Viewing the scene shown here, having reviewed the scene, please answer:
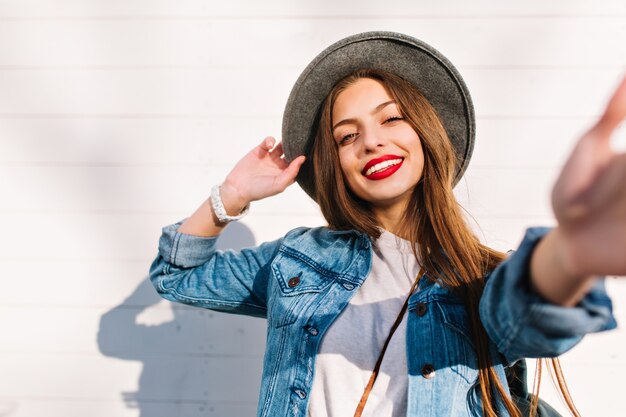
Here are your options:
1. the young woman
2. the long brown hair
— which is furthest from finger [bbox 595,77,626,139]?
the long brown hair

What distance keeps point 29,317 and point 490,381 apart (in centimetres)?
169

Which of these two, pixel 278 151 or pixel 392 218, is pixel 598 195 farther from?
pixel 278 151

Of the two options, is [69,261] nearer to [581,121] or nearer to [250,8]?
[250,8]

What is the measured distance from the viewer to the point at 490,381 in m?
1.23

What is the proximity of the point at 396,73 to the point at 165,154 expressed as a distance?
931mm

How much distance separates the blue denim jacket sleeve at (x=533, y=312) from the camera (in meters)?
0.79

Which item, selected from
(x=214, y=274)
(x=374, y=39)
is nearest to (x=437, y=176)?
(x=374, y=39)

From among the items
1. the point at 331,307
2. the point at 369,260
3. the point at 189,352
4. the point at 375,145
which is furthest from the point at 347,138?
the point at 189,352

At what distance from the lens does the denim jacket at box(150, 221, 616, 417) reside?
85cm

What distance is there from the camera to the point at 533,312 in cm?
81

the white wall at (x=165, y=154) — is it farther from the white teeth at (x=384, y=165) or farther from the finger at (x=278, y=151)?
the white teeth at (x=384, y=165)

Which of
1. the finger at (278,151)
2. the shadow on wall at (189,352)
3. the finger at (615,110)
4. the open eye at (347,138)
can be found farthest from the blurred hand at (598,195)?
the shadow on wall at (189,352)

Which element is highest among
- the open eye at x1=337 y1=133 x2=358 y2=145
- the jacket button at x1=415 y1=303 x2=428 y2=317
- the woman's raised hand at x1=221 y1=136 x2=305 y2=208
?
the open eye at x1=337 y1=133 x2=358 y2=145

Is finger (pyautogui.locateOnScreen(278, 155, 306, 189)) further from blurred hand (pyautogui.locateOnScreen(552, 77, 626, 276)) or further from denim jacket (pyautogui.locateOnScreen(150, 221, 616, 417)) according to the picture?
blurred hand (pyautogui.locateOnScreen(552, 77, 626, 276))
